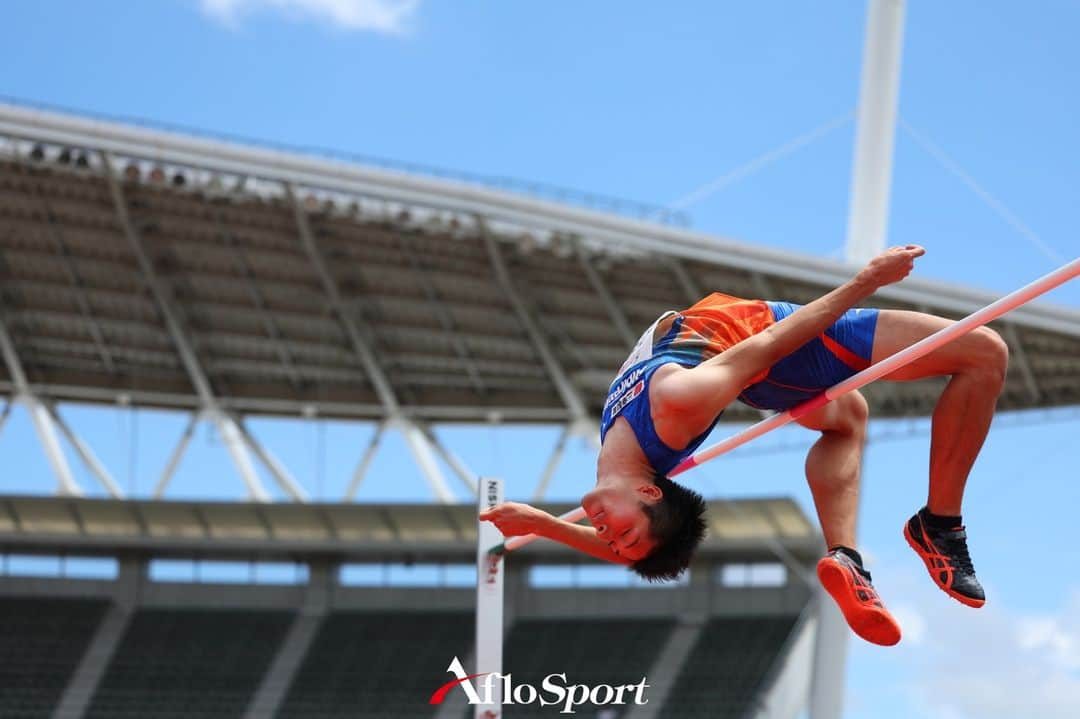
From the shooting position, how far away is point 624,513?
4.84 meters

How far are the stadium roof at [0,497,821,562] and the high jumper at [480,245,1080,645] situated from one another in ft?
73.0

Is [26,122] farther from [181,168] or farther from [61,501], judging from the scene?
[61,501]

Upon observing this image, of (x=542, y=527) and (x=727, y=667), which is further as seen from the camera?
(x=727, y=667)

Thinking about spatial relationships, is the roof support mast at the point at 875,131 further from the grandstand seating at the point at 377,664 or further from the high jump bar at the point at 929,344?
the high jump bar at the point at 929,344

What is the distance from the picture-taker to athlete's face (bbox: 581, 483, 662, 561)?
484 cm

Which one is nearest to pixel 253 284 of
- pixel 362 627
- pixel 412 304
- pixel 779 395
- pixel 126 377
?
pixel 412 304

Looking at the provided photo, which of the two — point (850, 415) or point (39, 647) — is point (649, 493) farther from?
point (39, 647)

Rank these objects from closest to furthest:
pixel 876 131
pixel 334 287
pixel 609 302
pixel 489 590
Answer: pixel 489 590 < pixel 876 131 < pixel 609 302 < pixel 334 287

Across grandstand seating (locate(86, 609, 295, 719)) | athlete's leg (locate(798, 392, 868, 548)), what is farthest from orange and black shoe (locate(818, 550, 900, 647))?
grandstand seating (locate(86, 609, 295, 719))

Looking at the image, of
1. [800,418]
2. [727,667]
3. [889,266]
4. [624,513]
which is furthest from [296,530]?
[889,266]

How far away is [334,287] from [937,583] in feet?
68.1

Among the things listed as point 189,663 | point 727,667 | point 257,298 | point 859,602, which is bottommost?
point 859,602

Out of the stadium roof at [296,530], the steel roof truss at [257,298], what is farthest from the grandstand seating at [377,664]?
the steel roof truss at [257,298]

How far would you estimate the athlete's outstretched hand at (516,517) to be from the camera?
538 centimetres
